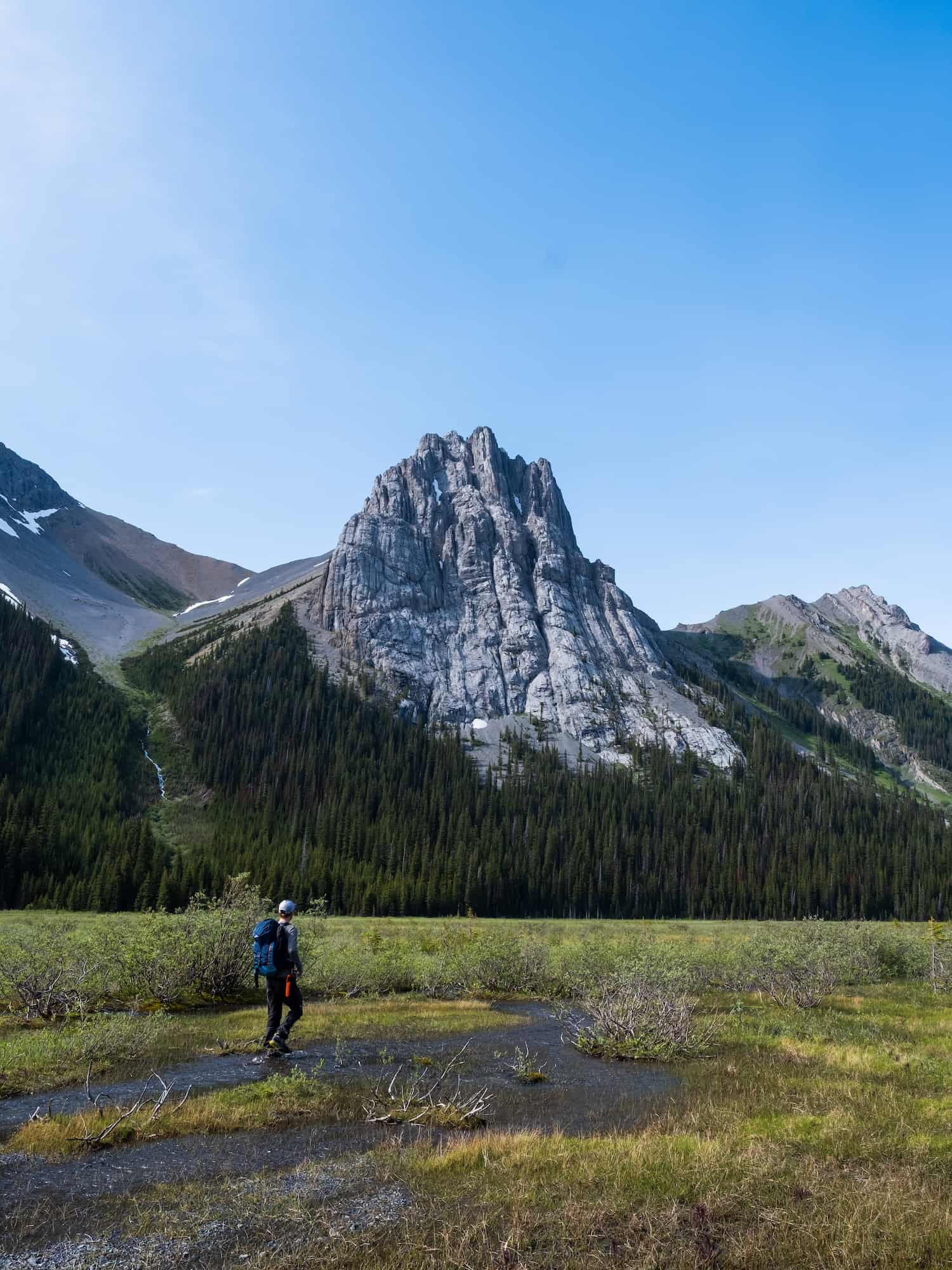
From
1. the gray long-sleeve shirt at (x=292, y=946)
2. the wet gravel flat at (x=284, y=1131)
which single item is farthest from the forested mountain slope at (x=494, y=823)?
the gray long-sleeve shirt at (x=292, y=946)

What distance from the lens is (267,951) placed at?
59.8 ft

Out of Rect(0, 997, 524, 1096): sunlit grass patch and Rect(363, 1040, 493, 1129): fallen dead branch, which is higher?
Rect(363, 1040, 493, 1129): fallen dead branch

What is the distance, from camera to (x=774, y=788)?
161125mm

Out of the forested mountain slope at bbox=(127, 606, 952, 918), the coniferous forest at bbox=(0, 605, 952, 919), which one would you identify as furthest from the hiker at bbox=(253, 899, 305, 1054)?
the forested mountain slope at bbox=(127, 606, 952, 918)

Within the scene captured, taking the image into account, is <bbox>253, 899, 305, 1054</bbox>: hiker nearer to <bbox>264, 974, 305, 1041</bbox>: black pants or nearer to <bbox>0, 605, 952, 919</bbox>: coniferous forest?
<bbox>264, 974, 305, 1041</bbox>: black pants

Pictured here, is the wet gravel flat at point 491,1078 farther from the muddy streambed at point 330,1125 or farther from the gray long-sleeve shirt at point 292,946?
the gray long-sleeve shirt at point 292,946

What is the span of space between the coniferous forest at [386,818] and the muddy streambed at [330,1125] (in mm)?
72995

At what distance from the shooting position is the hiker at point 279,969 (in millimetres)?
18219

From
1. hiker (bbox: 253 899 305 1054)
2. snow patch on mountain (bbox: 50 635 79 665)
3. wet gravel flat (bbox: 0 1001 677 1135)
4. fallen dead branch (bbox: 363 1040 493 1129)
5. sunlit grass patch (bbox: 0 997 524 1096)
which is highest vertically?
snow patch on mountain (bbox: 50 635 79 665)

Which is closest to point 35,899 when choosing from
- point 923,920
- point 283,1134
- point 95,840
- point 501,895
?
point 95,840

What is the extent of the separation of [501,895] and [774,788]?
78.3 m

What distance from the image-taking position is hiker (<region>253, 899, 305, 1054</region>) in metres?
18.2

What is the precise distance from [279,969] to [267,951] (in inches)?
20.6

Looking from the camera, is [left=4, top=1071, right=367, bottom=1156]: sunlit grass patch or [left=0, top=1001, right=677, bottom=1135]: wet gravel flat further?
[left=0, top=1001, right=677, bottom=1135]: wet gravel flat
